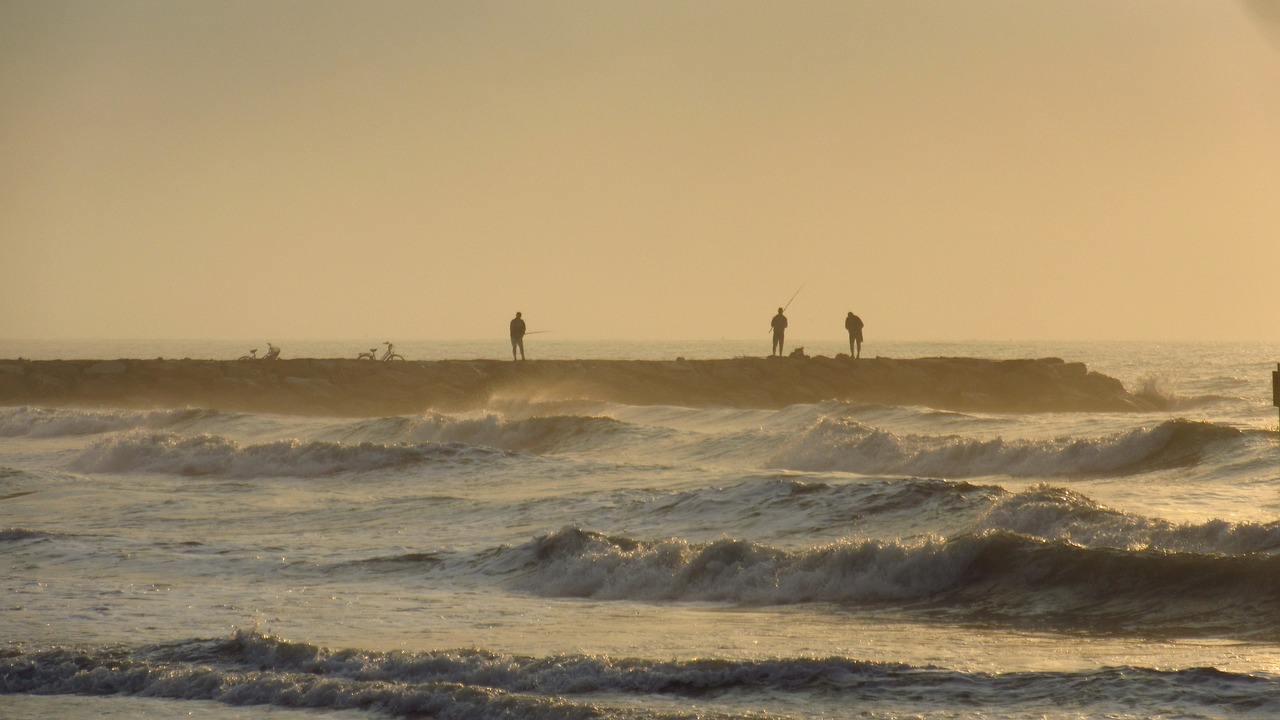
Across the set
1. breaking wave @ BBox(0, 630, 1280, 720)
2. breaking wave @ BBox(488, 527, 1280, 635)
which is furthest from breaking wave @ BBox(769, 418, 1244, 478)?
breaking wave @ BBox(0, 630, 1280, 720)

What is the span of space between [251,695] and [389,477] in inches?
554

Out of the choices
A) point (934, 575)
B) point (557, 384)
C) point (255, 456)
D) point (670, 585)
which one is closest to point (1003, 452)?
point (934, 575)

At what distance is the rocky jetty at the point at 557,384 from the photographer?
122 feet

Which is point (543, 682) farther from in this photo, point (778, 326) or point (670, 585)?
point (778, 326)

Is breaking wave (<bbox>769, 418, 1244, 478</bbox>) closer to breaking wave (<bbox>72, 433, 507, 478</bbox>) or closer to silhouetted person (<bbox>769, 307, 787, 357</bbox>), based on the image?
breaking wave (<bbox>72, 433, 507, 478</bbox>)

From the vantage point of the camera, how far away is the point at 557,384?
124ft

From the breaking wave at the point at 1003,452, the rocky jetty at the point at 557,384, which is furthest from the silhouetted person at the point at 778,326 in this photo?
the breaking wave at the point at 1003,452

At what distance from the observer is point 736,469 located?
890 inches

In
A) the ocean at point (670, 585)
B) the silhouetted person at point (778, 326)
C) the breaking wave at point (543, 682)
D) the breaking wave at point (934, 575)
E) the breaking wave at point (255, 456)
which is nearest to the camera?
the breaking wave at point (543, 682)

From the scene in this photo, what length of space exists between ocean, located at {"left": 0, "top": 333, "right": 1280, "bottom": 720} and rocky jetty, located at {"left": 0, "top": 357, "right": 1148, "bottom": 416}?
516 inches

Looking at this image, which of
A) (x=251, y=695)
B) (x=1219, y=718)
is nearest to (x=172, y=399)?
(x=251, y=695)

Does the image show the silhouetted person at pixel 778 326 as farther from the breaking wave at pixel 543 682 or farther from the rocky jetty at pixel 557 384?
the breaking wave at pixel 543 682

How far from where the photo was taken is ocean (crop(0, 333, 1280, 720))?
334 inches

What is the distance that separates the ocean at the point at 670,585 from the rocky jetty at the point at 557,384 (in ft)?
43.0
